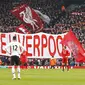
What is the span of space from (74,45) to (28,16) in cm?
872

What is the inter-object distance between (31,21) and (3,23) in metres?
8.11

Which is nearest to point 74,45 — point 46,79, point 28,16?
point 28,16

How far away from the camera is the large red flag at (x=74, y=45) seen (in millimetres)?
37406

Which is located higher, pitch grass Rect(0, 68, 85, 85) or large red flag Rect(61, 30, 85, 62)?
large red flag Rect(61, 30, 85, 62)

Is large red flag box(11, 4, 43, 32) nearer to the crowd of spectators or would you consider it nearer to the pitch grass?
the crowd of spectators

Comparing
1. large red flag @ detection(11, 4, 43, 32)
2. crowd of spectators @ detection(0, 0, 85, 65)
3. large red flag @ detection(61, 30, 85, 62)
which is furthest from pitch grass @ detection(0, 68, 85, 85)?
crowd of spectators @ detection(0, 0, 85, 65)

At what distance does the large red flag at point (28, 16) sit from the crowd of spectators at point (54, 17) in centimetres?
336

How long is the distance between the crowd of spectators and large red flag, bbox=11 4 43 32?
336 centimetres

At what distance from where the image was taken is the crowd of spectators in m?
49.3

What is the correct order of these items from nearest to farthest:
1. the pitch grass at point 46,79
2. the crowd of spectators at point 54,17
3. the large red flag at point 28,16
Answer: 1. the pitch grass at point 46,79
2. the large red flag at point 28,16
3. the crowd of spectators at point 54,17

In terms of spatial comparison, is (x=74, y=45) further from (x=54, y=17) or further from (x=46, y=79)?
(x=54, y=17)

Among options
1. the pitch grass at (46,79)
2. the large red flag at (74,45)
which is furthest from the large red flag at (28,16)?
the pitch grass at (46,79)

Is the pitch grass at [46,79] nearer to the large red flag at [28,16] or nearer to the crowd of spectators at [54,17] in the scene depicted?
the large red flag at [28,16]

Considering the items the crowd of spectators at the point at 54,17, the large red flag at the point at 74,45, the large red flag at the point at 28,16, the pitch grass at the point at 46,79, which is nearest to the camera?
the pitch grass at the point at 46,79
